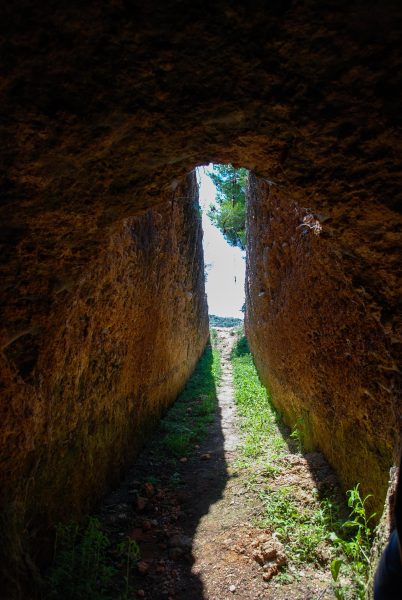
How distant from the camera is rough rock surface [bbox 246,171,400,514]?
6.82 ft

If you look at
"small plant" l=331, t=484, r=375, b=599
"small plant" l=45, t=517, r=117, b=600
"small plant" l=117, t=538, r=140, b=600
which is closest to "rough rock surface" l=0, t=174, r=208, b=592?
"small plant" l=45, t=517, r=117, b=600

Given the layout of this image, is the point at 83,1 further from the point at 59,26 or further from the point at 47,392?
the point at 47,392

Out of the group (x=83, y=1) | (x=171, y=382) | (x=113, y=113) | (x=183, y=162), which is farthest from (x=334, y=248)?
(x=171, y=382)

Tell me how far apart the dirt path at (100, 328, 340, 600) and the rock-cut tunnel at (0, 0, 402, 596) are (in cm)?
62

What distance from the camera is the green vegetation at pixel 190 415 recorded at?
5418mm

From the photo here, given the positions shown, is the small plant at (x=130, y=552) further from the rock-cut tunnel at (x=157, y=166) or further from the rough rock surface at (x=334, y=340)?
the rough rock surface at (x=334, y=340)

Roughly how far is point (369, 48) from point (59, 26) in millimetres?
983

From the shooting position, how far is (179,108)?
4.77 feet

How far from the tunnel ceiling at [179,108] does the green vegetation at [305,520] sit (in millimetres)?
2081

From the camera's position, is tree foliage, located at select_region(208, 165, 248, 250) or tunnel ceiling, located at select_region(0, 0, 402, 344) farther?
tree foliage, located at select_region(208, 165, 248, 250)

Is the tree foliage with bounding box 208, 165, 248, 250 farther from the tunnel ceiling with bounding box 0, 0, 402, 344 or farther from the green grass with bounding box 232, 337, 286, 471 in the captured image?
the tunnel ceiling with bounding box 0, 0, 402, 344

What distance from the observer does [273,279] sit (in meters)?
6.04

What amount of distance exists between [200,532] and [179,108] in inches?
139

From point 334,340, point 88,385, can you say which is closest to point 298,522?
point 334,340
